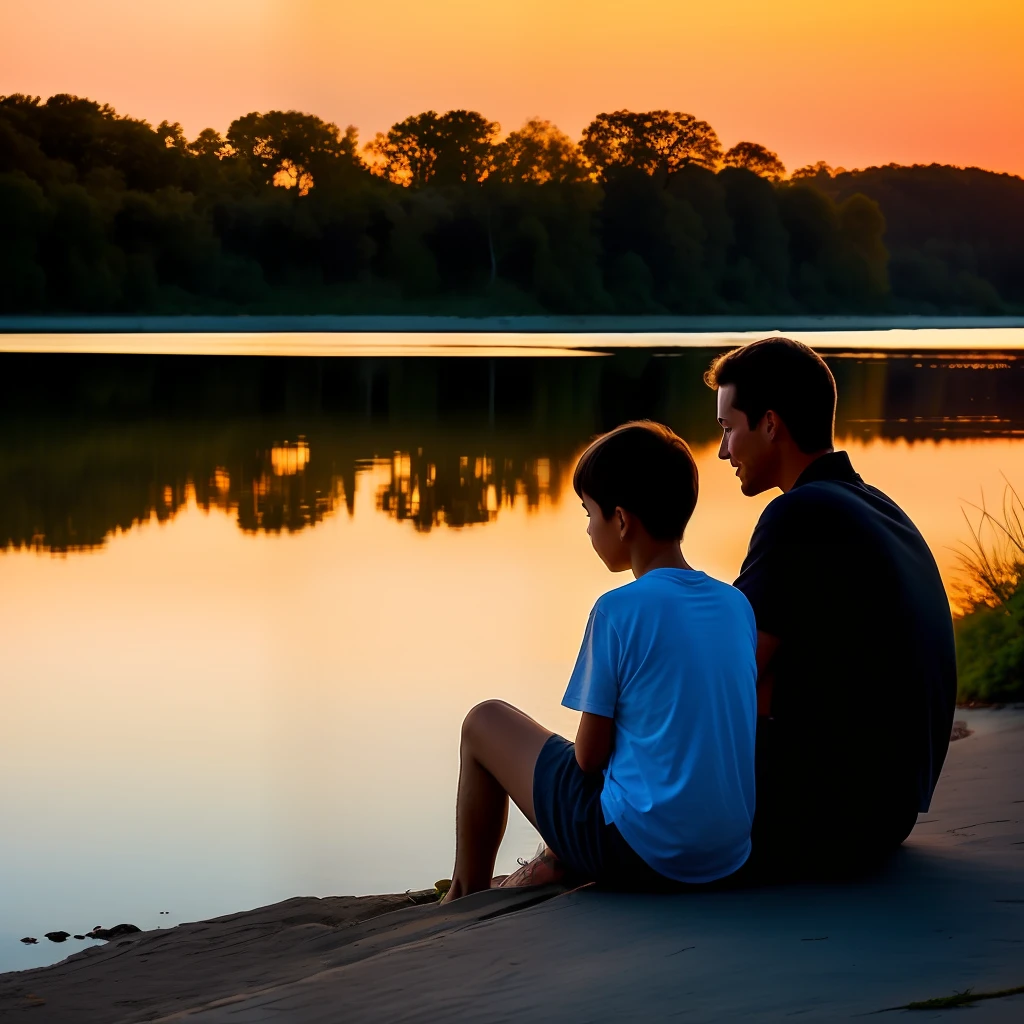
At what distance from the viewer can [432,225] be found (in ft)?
218

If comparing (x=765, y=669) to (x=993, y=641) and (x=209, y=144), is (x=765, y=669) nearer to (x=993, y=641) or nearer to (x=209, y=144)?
(x=993, y=641)

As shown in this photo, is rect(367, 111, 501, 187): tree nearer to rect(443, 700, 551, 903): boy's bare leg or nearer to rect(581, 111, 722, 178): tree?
rect(581, 111, 722, 178): tree

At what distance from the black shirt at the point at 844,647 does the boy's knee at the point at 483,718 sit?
0.57 meters

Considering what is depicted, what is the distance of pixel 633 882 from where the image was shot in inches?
119

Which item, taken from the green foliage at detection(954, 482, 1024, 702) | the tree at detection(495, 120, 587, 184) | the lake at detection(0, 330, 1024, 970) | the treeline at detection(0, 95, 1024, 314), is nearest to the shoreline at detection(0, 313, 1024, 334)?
the treeline at detection(0, 95, 1024, 314)

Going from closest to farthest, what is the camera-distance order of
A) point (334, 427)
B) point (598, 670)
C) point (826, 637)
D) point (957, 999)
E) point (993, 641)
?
point (957, 999)
point (598, 670)
point (826, 637)
point (993, 641)
point (334, 427)

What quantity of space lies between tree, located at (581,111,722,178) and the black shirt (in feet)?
294

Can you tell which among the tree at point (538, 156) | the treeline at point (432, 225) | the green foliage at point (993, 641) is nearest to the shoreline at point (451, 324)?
the treeline at point (432, 225)

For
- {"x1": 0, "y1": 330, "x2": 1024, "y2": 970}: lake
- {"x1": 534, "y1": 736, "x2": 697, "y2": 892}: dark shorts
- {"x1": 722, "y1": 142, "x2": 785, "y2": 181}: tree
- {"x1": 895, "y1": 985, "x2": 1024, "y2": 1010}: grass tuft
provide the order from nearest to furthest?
{"x1": 895, "y1": 985, "x2": 1024, "y2": 1010}: grass tuft
{"x1": 534, "y1": 736, "x2": 697, "y2": 892}: dark shorts
{"x1": 0, "y1": 330, "x2": 1024, "y2": 970}: lake
{"x1": 722, "y1": 142, "x2": 785, "y2": 181}: tree

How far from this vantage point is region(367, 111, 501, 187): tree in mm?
83938

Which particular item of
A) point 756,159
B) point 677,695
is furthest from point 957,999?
point 756,159

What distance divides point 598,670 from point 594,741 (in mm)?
147

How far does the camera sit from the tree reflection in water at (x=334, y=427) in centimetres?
1335

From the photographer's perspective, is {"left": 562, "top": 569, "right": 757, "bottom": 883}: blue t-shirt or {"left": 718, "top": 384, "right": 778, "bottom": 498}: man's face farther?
{"left": 718, "top": 384, "right": 778, "bottom": 498}: man's face
